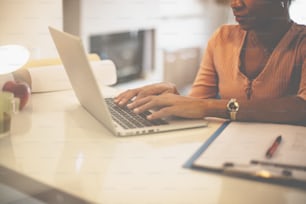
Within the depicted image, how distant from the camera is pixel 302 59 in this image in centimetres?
118

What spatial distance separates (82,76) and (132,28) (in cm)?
191

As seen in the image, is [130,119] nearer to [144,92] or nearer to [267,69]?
[144,92]

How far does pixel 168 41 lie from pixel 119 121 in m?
A: 2.39

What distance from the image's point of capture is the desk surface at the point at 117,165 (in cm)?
61

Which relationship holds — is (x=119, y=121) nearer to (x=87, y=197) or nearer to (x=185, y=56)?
(x=87, y=197)

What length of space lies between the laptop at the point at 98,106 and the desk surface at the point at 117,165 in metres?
0.02

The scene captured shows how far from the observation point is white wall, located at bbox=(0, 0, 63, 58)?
4.71ft

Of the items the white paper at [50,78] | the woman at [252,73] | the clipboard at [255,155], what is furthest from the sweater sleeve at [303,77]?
the white paper at [50,78]

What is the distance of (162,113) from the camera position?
912 mm

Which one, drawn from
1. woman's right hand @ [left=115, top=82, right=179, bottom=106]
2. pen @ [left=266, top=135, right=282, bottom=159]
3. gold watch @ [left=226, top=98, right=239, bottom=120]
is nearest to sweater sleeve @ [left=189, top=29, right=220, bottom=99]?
woman's right hand @ [left=115, top=82, right=179, bottom=106]

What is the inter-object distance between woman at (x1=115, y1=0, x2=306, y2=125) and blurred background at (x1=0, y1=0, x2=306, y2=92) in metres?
0.39

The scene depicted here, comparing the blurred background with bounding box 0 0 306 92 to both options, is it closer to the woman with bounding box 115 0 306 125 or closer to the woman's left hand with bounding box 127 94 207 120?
the woman with bounding box 115 0 306 125

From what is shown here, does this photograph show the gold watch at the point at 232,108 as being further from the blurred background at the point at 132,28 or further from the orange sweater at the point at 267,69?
the blurred background at the point at 132,28

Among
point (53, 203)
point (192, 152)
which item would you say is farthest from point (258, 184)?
point (53, 203)
